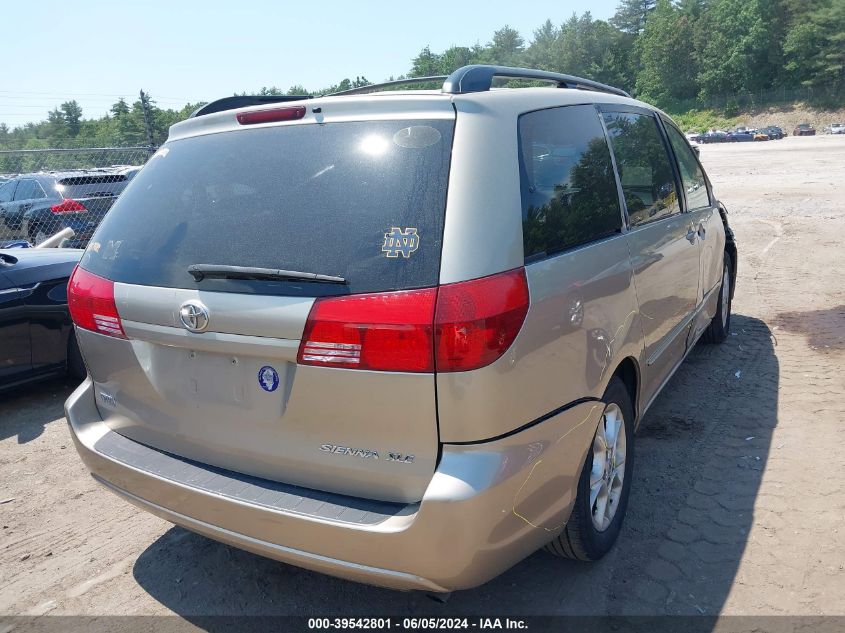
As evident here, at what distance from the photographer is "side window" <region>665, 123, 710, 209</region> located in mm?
4586

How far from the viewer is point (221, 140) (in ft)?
9.13

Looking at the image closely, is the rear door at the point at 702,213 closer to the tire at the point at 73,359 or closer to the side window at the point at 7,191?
the tire at the point at 73,359

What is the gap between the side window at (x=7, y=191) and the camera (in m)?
13.1

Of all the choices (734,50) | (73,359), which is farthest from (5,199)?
(734,50)

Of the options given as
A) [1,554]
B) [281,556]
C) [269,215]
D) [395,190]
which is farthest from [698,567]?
[1,554]

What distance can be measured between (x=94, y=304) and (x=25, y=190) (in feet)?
38.7

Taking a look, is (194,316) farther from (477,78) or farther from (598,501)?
(598,501)

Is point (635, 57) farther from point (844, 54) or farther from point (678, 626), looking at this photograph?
point (678, 626)

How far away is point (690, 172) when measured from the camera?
4.85 m

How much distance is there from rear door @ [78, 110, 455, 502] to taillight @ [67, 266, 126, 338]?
0.05 m

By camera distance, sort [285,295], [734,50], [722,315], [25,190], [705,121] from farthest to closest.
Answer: [734,50]
[705,121]
[25,190]
[722,315]
[285,295]

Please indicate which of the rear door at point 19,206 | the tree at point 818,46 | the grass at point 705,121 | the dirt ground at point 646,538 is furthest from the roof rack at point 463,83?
the tree at point 818,46

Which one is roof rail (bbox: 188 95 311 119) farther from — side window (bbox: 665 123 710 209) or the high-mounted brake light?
side window (bbox: 665 123 710 209)

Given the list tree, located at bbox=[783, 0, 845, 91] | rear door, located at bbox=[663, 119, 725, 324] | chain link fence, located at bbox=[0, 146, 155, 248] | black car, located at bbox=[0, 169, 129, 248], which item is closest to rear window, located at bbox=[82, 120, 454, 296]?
rear door, located at bbox=[663, 119, 725, 324]
